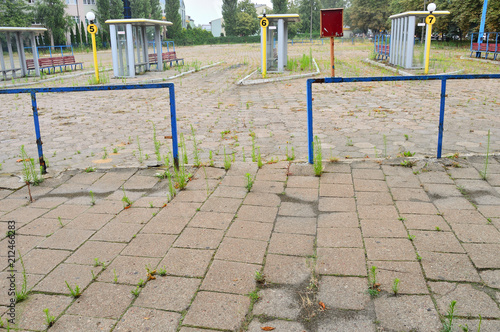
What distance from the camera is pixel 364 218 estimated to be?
3.84 m

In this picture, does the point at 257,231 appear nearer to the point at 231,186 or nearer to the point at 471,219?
the point at 231,186

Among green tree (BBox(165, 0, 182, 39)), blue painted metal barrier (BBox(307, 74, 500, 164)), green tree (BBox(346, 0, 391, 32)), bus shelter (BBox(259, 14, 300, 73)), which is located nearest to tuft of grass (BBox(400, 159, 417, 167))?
blue painted metal barrier (BBox(307, 74, 500, 164))

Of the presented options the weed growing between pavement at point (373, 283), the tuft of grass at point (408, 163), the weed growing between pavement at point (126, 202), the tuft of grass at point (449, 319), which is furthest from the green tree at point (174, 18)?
the tuft of grass at point (449, 319)

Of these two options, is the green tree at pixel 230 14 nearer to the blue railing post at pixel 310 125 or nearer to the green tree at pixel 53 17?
the green tree at pixel 53 17

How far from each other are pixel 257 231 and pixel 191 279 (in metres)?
0.86

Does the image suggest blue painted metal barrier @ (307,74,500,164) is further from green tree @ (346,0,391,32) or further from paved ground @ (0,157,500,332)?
green tree @ (346,0,391,32)

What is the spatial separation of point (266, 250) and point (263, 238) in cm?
20

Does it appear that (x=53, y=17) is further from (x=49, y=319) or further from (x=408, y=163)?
(x=49, y=319)

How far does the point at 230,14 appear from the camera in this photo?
78.6 m

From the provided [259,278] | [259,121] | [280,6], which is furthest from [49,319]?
[280,6]

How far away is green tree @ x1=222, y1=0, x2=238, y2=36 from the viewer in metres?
78.3

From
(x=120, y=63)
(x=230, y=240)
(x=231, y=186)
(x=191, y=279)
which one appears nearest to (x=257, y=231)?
(x=230, y=240)

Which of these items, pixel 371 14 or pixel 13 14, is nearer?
pixel 13 14

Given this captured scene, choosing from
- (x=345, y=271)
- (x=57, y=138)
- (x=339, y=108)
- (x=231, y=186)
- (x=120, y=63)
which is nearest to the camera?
(x=345, y=271)
